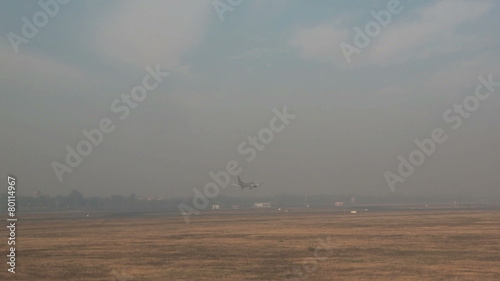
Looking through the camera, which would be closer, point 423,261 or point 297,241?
point 423,261

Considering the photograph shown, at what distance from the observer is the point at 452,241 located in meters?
55.2

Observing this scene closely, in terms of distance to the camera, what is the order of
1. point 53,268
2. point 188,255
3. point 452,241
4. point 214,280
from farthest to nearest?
point 452,241 < point 188,255 < point 53,268 < point 214,280

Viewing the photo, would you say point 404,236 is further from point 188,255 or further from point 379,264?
point 188,255

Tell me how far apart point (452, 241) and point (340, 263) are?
22.0 meters

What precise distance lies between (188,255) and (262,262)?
8.79 m

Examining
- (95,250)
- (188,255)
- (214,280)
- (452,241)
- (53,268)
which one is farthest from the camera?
(452,241)

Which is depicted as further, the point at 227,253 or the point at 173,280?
the point at 227,253

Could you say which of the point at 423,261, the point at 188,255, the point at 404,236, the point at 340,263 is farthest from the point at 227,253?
the point at 404,236

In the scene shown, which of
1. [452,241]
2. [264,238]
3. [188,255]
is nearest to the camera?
[188,255]

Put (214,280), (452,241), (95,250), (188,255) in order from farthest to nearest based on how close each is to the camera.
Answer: (452,241), (95,250), (188,255), (214,280)

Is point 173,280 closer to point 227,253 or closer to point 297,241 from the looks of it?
point 227,253

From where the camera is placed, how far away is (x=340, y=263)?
131 ft

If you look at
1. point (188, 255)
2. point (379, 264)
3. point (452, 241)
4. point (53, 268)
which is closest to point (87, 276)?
point (53, 268)

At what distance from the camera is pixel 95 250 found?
164 feet
